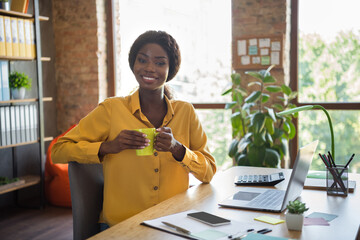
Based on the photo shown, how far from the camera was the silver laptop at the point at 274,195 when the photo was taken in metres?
1.50

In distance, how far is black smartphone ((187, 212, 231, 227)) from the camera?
55.8 inches

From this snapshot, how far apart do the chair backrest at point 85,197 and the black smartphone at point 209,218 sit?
52 cm

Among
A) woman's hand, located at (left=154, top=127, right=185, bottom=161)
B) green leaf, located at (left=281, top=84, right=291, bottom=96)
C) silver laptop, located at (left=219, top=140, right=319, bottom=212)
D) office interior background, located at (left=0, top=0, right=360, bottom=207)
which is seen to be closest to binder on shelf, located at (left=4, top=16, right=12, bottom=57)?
office interior background, located at (left=0, top=0, right=360, bottom=207)

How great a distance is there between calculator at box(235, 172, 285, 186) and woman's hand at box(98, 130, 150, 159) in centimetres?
Answer: 60

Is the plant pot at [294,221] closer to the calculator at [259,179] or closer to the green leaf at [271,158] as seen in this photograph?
the calculator at [259,179]

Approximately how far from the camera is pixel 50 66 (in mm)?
4891

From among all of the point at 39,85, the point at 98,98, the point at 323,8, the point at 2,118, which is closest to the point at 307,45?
the point at 323,8

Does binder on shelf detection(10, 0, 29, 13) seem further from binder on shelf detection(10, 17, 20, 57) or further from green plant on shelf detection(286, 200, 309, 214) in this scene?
green plant on shelf detection(286, 200, 309, 214)

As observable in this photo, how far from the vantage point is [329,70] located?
4.03m

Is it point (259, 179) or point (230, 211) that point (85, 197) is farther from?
point (259, 179)

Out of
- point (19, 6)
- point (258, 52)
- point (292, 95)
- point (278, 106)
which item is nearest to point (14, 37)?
point (19, 6)

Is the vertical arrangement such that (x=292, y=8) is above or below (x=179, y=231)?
above

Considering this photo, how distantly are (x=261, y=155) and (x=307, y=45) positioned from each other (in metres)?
1.27

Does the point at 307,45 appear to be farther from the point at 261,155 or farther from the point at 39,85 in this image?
the point at 39,85
